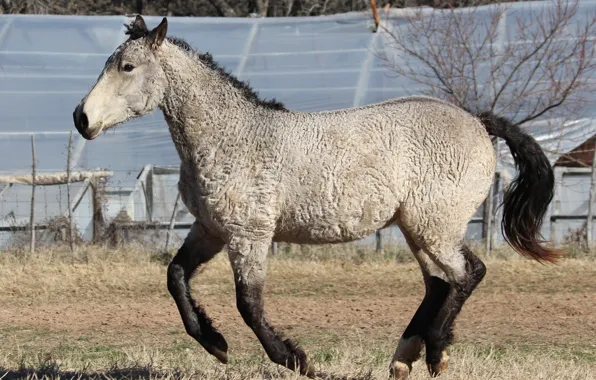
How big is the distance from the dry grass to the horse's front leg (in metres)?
0.36

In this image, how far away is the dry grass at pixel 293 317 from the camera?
6566 mm

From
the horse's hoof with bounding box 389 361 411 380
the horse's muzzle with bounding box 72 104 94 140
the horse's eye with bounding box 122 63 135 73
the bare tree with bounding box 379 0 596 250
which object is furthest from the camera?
the bare tree with bounding box 379 0 596 250

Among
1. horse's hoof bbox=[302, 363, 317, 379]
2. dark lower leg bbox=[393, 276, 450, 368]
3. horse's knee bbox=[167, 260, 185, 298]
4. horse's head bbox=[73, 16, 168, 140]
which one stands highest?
horse's head bbox=[73, 16, 168, 140]

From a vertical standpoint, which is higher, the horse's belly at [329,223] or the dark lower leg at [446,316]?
the horse's belly at [329,223]

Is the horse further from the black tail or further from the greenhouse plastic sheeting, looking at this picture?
the greenhouse plastic sheeting

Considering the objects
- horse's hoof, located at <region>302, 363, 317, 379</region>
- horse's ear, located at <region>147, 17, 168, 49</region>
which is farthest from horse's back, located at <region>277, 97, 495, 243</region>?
horse's ear, located at <region>147, 17, 168, 49</region>

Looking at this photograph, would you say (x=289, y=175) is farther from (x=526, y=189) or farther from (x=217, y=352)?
A: (x=526, y=189)

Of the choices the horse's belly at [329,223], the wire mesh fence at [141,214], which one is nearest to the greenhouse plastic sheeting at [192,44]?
the wire mesh fence at [141,214]

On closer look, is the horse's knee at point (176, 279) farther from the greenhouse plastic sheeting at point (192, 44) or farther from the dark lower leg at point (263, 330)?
the greenhouse plastic sheeting at point (192, 44)

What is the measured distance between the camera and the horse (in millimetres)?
5570

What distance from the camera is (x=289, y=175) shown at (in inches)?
224

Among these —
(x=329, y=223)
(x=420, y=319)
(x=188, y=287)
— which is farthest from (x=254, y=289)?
(x=420, y=319)

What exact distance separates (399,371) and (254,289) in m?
1.21

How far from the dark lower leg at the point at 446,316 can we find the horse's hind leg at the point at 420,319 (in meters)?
0.06
